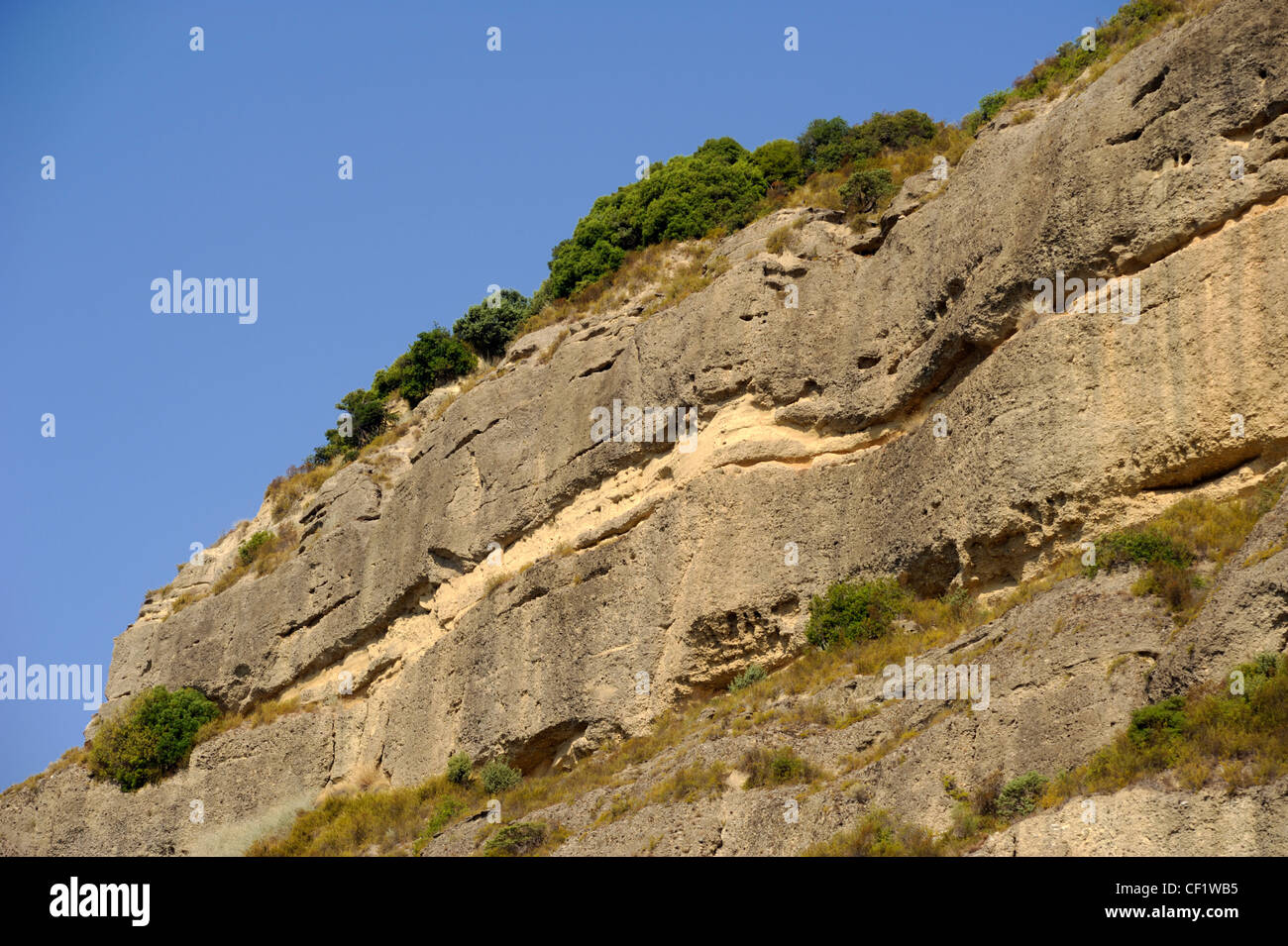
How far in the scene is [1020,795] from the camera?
1709cm

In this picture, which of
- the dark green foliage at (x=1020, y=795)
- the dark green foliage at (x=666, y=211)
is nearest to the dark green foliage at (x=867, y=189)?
the dark green foliage at (x=666, y=211)

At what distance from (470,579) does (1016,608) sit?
1583 cm

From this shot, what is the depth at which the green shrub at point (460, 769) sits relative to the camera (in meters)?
30.2

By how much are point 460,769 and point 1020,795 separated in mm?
15483

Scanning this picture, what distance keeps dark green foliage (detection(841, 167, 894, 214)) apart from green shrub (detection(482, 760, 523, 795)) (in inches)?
554

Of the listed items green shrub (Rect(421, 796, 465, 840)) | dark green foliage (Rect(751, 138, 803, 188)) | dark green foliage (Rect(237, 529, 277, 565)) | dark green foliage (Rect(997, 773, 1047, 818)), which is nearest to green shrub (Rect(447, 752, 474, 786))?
green shrub (Rect(421, 796, 465, 840))

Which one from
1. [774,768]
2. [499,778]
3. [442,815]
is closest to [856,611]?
[774,768]

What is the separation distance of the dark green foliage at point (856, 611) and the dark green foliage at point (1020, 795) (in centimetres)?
747

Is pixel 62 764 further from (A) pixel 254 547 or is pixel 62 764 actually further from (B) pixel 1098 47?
(B) pixel 1098 47

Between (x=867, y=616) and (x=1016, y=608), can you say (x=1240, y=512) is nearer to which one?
(x=1016, y=608)

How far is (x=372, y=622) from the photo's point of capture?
3641 cm

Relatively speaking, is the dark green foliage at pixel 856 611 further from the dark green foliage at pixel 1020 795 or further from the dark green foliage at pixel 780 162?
the dark green foliage at pixel 780 162

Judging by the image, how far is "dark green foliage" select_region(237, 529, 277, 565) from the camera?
1709 inches
